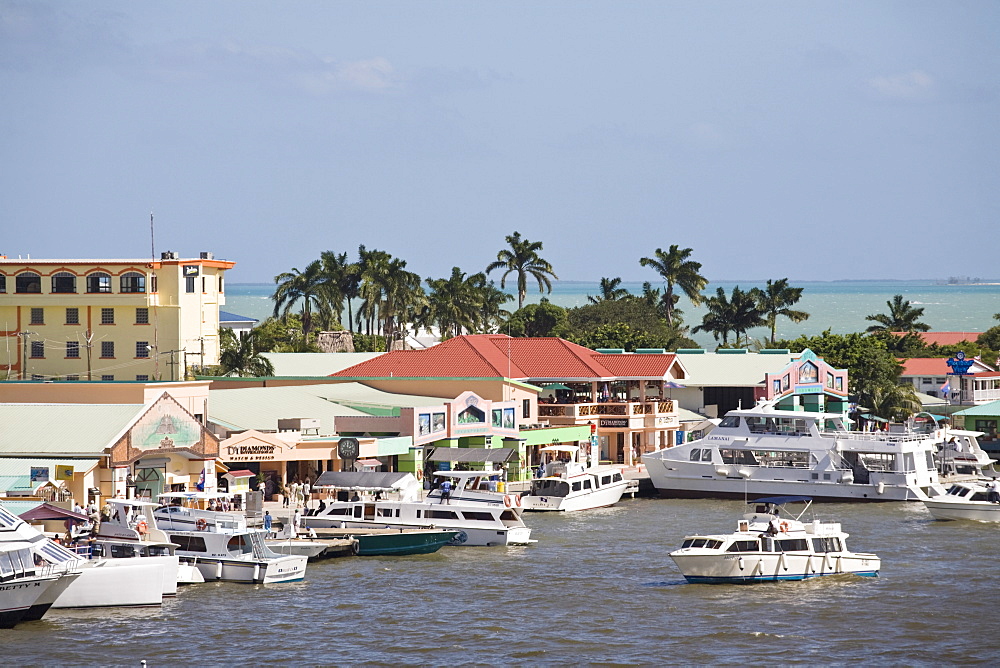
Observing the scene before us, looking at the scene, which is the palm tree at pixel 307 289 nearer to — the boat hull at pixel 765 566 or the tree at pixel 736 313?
the tree at pixel 736 313

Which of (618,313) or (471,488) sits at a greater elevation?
(618,313)

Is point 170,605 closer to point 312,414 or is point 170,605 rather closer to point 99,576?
point 99,576

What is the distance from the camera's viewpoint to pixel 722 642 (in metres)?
41.0

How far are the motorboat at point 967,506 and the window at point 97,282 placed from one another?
45073 millimetres

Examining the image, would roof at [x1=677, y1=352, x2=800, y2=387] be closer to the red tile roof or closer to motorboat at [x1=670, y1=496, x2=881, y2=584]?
the red tile roof

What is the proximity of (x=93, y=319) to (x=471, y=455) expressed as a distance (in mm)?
26637

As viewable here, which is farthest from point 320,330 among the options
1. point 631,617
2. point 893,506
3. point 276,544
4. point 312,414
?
point 631,617

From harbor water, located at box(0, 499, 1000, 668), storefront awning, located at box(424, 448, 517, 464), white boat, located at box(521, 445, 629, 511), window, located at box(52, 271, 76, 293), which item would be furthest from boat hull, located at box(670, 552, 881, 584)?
window, located at box(52, 271, 76, 293)

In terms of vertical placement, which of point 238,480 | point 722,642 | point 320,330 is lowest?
point 722,642

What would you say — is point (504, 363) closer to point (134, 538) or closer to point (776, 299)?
point (134, 538)

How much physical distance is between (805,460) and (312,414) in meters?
22.8

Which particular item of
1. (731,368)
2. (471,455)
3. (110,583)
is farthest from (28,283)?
(110,583)

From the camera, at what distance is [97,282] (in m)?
87.0

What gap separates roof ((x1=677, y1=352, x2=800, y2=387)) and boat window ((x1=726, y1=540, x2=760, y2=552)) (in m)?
45.1
